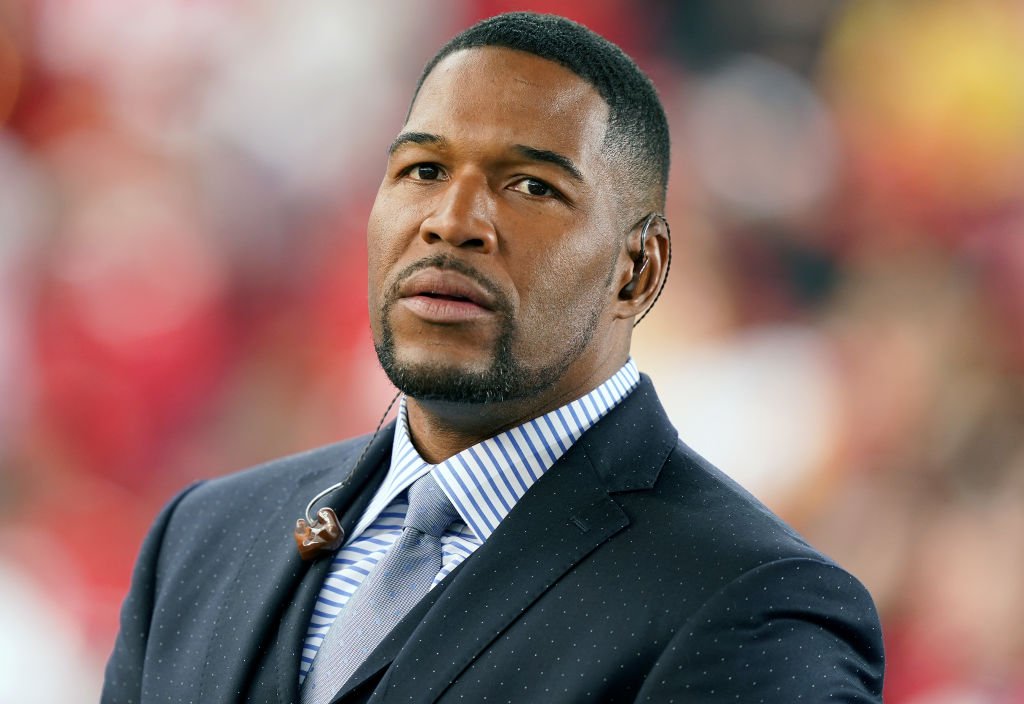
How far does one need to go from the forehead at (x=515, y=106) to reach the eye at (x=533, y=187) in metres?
0.05

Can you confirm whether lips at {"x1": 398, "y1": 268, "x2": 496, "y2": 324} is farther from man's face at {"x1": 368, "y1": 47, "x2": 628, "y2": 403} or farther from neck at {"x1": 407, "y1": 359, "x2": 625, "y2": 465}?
neck at {"x1": 407, "y1": 359, "x2": 625, "y2": 465}

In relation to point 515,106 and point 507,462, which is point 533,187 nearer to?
point 515,106

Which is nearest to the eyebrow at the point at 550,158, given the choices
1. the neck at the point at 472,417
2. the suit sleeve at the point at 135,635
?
the neck at the point at 472,417

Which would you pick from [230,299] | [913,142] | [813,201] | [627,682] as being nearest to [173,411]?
[230,299]

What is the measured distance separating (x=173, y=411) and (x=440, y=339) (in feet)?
7.94

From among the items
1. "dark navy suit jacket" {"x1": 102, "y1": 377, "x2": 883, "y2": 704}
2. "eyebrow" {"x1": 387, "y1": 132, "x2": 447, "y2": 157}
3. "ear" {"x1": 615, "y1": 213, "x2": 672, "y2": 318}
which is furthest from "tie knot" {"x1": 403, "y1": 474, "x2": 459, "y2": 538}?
"eyebrow" {"x1": 387, "y1": 132, "x2": 447, "y2": 157}

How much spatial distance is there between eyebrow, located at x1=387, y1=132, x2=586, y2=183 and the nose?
0.07 m

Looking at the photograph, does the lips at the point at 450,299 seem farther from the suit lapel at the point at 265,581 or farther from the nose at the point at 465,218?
the suit lapel at the point at 265,581

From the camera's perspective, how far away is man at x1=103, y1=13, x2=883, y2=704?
155cm

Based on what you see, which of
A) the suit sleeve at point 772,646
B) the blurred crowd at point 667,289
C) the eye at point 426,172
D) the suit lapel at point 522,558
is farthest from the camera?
the blurred crowd at point 667,289

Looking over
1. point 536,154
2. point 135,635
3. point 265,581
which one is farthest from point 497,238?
point 135,635

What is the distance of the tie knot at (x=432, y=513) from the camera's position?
1.79 metres

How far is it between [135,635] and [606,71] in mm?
1122

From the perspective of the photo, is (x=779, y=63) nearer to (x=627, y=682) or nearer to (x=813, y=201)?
(x=813, y=201)
